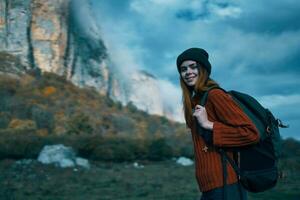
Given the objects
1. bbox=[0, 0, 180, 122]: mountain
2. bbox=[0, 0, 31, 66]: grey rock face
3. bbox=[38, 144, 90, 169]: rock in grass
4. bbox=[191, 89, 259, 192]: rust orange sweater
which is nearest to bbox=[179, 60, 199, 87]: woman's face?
bbox=[191, 89, 259, 192]: rust orange sweater

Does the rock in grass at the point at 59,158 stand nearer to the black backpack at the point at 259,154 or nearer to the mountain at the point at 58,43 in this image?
the black backpack at the point at 259,154

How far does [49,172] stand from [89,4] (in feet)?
216

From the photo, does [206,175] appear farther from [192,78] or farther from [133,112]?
[133,112]

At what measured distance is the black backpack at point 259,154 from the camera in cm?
228

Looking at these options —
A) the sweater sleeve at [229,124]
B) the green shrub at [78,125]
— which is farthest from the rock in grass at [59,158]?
the sweater sleeve at [229,124]

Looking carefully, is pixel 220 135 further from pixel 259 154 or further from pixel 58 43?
pixel 58 43

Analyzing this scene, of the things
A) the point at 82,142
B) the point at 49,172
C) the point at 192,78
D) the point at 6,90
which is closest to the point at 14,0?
the point at 6,90

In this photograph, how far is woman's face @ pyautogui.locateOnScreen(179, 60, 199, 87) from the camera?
2533 millimetres

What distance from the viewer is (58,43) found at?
2662 inches

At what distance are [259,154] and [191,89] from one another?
1.65 ft

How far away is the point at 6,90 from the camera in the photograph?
5050 centimetres

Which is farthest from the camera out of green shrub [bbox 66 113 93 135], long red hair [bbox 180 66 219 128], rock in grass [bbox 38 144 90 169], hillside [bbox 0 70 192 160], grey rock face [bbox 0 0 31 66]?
grey rock face [bbox 0 0 31 66]

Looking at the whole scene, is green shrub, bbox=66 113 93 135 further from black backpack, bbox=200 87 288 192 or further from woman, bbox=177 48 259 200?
black backpack, bbox=200 87 288 192

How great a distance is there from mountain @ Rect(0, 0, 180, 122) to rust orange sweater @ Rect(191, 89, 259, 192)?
187 ft
